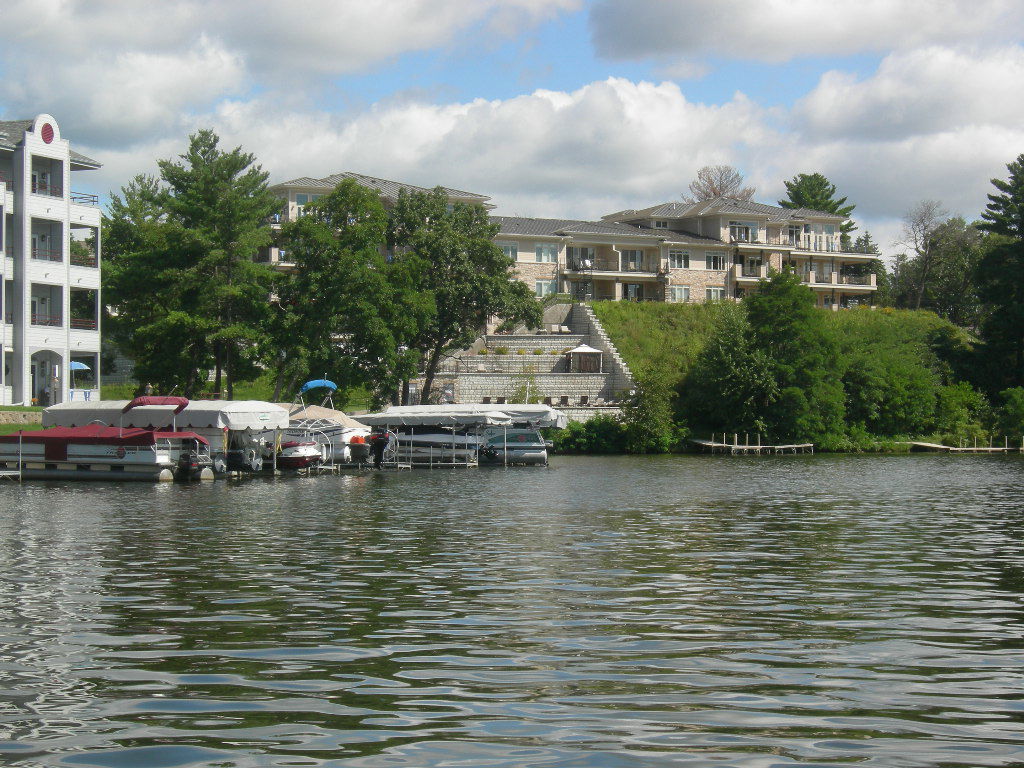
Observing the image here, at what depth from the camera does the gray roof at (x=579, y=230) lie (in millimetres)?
115625

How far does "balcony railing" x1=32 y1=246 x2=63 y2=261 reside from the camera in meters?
68.6

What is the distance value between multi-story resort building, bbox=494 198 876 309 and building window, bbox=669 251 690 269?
0.10 m

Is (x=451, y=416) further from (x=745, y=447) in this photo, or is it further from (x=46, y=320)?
(x=46, y=320)

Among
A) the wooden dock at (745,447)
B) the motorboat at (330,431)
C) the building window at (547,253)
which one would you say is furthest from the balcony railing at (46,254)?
the building window at (547,253)

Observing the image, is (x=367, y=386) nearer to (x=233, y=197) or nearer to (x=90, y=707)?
(x=233, y=197)

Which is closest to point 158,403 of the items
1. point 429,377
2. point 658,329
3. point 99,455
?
point 99,455

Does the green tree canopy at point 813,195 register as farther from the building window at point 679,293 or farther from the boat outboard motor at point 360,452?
the boat outboard motor at point 360,452

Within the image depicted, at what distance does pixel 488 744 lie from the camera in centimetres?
952

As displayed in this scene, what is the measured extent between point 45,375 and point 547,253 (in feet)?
184

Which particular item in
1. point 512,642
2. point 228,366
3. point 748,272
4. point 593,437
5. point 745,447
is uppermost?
point 748,272

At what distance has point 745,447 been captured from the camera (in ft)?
263

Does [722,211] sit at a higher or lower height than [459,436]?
higher

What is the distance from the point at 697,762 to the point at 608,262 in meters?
111

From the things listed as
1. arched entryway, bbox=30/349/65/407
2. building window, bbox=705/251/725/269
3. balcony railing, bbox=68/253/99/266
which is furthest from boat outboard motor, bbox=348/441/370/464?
building window, bbox=705/251/725/269
